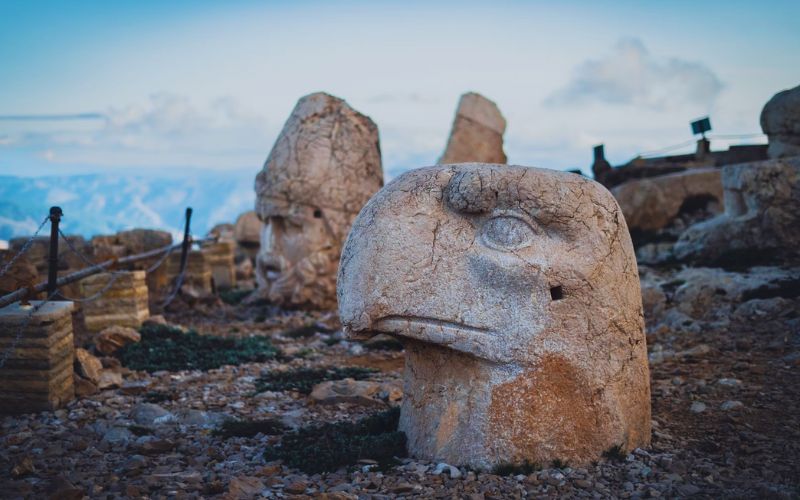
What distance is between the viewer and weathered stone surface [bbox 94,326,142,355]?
790 centimetres

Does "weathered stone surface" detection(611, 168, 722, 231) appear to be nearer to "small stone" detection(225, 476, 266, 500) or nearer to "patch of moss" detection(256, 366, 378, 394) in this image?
"patch of moss" detection(256, 366, 378, 394)

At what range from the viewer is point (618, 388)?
422cm

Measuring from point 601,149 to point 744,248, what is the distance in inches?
333

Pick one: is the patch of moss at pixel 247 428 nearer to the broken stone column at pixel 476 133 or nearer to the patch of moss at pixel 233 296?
the patch of moss at pixel 233 296

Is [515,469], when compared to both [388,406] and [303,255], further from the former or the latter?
[303,255]

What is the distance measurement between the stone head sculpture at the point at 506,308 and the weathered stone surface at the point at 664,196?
29.8 ft

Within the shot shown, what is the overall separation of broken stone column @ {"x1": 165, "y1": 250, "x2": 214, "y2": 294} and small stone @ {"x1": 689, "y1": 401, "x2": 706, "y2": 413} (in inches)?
355

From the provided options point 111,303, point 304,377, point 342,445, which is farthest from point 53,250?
point 342,445

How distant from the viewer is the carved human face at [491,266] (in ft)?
13.3

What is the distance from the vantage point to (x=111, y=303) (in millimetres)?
8969

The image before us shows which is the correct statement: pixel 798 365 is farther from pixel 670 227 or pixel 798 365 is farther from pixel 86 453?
pixel 670 227

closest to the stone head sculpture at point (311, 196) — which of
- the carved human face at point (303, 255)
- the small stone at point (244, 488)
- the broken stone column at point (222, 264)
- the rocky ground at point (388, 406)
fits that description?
the carved human face at point (303, 255)

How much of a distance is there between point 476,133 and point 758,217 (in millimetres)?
8591

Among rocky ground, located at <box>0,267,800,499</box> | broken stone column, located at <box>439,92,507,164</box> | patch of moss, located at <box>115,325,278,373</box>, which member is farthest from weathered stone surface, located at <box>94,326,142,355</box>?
broken stone column, located at <box>439,92,507,164</box>
